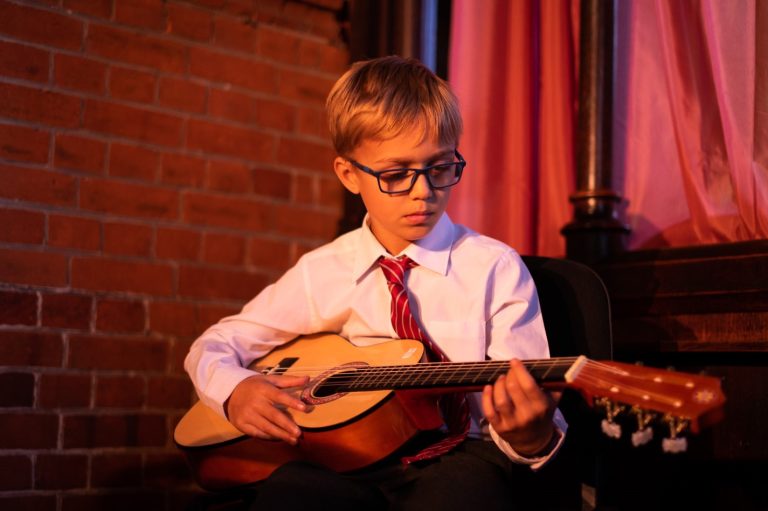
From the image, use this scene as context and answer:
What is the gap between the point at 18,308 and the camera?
2344mm

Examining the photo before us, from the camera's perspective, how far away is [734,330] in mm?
1872

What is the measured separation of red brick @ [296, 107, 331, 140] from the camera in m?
2.87

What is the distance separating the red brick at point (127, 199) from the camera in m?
2.47

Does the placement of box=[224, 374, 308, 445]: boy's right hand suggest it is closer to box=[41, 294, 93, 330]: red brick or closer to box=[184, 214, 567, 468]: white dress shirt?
box=[184, 214, 567, 468]: white dress shirt

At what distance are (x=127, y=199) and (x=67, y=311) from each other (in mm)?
362

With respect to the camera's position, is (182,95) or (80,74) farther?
(182,95)

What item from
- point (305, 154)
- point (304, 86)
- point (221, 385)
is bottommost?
point (221, 385)

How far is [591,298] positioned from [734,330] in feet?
1.21

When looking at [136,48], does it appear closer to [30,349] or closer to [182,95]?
[182,95]

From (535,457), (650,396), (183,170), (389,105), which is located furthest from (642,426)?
(183,170)

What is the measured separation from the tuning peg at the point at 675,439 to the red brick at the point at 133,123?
187cm

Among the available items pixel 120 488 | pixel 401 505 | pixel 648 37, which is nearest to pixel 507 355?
pixel 401 505

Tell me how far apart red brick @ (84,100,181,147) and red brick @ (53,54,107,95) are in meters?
0.05

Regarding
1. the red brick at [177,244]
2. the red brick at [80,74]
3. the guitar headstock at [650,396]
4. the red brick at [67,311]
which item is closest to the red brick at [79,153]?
the red brick at [80,74]
